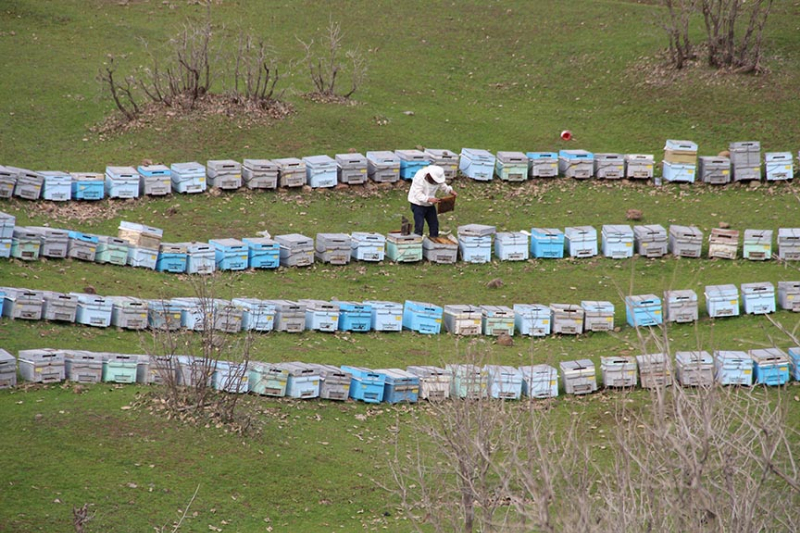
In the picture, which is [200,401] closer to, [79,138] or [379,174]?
[379,174]

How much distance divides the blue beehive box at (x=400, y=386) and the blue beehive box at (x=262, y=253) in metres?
5.75

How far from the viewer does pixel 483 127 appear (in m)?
33.7

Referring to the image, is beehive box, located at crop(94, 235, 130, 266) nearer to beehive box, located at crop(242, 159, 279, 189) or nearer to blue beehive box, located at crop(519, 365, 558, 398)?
beehive box, located at crop(242, 159, 279, 189)

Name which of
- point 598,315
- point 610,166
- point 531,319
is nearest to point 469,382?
point 531,319

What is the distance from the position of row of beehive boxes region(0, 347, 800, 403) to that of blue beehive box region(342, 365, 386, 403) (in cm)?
2

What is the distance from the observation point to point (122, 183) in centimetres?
2730

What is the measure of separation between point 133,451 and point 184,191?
11.9 metres

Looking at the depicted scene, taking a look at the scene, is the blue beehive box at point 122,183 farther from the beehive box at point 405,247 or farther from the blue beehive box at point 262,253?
the beehive box at point 405,247

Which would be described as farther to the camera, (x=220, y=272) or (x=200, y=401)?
(x=220, y=272)

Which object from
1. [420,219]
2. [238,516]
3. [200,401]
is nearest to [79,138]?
[420,219]

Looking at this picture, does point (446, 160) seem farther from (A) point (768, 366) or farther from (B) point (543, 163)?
(A) point (768, 366)

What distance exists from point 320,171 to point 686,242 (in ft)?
30.7

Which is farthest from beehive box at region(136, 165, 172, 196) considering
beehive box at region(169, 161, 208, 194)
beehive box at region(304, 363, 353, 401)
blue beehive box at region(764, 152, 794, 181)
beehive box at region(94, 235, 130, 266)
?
blue beehive box at region(764, 152, 794, 181)

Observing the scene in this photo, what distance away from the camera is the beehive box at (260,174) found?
93.4 ft
